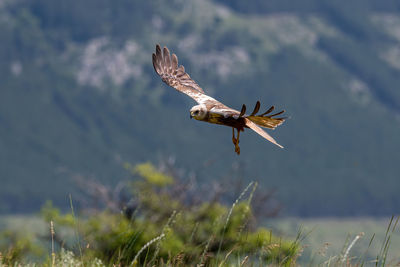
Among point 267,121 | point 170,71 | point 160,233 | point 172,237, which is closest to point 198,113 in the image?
point 267,121

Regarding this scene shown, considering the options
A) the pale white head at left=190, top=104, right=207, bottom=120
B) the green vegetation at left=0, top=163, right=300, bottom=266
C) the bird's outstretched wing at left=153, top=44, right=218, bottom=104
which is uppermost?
the bird's outstretched wing at left=153, top=44, right=218, bottom=104

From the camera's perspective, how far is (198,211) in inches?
1009

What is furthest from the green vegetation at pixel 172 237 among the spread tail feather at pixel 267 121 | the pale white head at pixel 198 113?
the pale white head at pixel 198 113

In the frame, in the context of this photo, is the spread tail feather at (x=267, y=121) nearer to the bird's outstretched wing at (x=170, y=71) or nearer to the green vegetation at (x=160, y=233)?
the green vegetation at (x=160, y=233)

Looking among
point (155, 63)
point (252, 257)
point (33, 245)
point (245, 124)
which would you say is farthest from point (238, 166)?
point (33, 245)

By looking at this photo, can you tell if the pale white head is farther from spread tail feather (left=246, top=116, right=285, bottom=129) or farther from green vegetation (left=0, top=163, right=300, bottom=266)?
green vegetation (left=0, top=163, right=300, bottom=266)

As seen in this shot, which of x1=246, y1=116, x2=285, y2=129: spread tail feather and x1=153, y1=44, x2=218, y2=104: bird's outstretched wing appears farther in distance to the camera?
x1=153, y1=44, x2=218, y2=104: bird's outstretched wing

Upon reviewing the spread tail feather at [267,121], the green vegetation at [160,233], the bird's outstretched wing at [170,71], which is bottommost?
the green vegetation at [160,233]

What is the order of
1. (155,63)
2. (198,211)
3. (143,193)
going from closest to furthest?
(143,193), (155,63), (198,211)

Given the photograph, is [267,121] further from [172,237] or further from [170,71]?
[172,237]

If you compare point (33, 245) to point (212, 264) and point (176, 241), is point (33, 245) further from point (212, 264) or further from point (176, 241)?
point (212, 264)

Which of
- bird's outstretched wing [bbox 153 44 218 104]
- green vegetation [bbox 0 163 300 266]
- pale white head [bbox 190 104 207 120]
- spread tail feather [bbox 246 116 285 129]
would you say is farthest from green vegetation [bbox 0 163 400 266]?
bird's outstretched wing [bbox 153 44 218 104]

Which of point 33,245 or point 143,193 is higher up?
point 143,193

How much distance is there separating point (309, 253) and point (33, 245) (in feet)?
125
